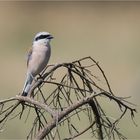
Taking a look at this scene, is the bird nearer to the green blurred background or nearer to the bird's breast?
the bird's breast

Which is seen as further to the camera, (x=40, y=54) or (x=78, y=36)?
(x=78, y=36)

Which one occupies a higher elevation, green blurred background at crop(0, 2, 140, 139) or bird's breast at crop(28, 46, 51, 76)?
green blurred background at crop(0, 2, 140, 139)

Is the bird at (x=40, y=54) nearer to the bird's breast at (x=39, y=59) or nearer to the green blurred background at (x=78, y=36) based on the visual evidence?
the bird's breast at (x=39, y=59)

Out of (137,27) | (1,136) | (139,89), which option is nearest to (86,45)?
(137,27)

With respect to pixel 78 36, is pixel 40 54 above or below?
below

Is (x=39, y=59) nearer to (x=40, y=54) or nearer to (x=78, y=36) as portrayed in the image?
(x=40, y=54)

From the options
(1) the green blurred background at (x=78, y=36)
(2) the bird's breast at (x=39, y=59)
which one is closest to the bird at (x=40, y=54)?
(2) the bird's breast at (x=39, y=59)

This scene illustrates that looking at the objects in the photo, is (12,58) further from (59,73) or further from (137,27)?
(137,27)

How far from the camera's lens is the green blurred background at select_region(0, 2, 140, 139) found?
300 inches

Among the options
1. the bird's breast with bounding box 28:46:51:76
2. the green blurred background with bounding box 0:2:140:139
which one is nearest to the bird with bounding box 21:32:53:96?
the bird's breast with bounding box 28:46:51:76

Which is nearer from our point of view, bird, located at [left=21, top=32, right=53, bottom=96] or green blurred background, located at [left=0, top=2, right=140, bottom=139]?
bird, located at [left=21, top=32, right=53, bottom=96]

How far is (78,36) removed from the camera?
10203 mm

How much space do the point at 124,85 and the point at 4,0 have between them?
4.12m

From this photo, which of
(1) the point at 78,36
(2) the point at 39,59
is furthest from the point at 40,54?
(1) the point at 78,36
